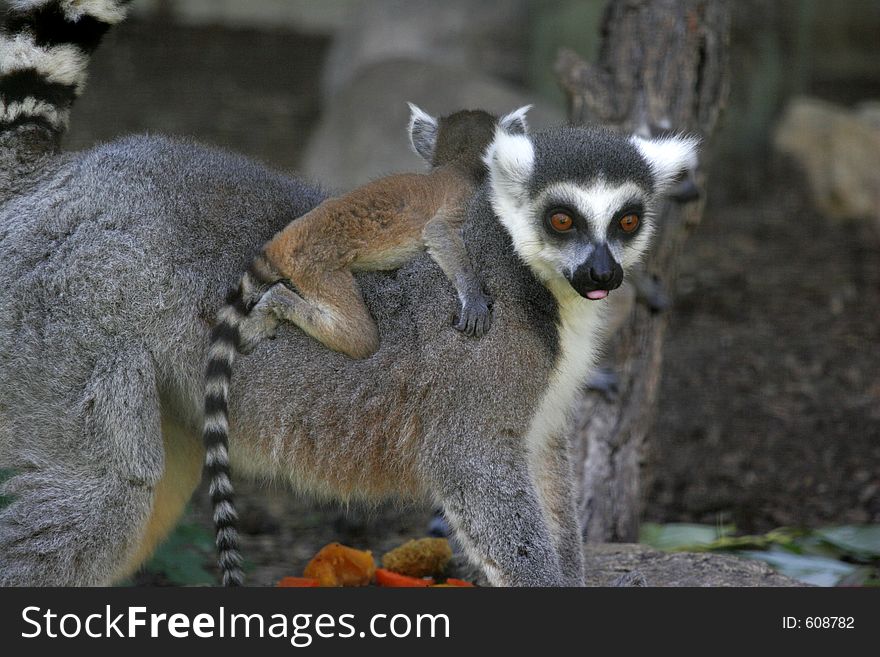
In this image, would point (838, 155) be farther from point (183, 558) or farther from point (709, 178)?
point (183, 558)

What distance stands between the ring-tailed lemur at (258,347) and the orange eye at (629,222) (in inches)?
0.5

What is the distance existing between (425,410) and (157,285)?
3.66 ft

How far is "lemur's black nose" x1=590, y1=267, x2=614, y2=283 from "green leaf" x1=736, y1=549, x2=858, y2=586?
2.26m

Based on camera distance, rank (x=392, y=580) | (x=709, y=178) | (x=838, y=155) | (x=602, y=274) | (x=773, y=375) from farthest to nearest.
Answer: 1. (x=709, y=178)
2. (x=838, y=155)
3. (x=773, y=375)
4. (x=392, y=580)
5. (x=602, y=274)

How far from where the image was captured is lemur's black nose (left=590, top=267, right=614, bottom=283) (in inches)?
144

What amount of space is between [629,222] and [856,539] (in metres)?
2.79

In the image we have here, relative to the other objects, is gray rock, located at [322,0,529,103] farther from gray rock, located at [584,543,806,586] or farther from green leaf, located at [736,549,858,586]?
gray rock, located at [584,543,806,586]

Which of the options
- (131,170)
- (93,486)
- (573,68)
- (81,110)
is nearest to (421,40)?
(81,110)

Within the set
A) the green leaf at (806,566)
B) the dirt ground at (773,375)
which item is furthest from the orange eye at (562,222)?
the dirt ground at (773,375)

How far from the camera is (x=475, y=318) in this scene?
3906mm

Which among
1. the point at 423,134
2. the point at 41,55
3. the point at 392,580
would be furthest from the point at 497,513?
the point at 41,55

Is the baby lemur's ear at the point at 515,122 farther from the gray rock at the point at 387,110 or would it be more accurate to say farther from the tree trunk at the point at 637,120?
the gray rock at the point at 387,110

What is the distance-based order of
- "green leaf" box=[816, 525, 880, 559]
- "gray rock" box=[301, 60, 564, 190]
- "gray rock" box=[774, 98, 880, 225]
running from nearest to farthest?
"green leaf" box=[816, 525, 880, 559], "gray rock" box=[301, 60, 564, 190], "gray rock" box=[774, 98, 880, 225]

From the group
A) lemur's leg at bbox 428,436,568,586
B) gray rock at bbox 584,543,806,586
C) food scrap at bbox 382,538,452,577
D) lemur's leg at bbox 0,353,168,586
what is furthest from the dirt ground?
lemur's leg at bbox 0,353,168,586
